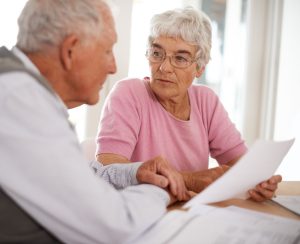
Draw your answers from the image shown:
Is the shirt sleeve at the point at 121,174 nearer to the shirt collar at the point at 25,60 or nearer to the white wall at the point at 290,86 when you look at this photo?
the shirt collar at the point at 25,60

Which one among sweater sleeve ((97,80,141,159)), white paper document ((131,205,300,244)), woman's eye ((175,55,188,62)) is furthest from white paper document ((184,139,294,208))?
woman's eye ((175,55,188,62))

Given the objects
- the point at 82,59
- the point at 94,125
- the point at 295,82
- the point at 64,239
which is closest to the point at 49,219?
the point at 64,239

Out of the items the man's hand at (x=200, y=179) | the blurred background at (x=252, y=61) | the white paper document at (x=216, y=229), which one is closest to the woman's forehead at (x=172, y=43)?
the man's hand at (x=200, y=179)

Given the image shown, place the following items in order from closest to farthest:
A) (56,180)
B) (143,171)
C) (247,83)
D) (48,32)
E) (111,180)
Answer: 1. (56,180)
2. (48,32)
3. (143,171)
4. (111,180)
5. (247,83)

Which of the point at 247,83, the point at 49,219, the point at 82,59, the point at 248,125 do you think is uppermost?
the point at 82,59

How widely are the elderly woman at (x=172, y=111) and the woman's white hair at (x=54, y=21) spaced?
27.3 inches

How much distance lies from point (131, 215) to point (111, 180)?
464 millimetres

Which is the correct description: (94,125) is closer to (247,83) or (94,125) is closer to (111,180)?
(247,83)

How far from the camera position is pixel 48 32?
0.92 m

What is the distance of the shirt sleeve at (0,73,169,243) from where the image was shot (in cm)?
77

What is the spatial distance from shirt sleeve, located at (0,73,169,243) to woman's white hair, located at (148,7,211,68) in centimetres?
94

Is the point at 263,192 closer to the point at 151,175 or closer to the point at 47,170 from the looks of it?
the point at 151,175

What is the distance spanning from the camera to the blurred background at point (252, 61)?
9.45 ft

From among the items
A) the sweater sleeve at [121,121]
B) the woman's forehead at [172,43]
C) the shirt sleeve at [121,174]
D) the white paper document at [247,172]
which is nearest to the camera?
the white paper document at [247,172]
